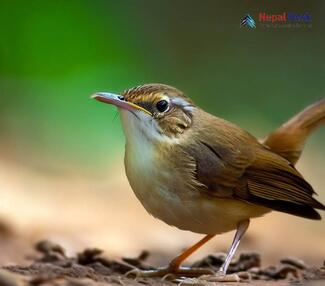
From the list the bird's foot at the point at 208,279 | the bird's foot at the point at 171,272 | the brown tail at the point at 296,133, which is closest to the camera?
the bird's foot at the point at 208,279

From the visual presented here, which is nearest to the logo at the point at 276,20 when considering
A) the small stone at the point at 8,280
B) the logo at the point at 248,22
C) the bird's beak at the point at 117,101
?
the logo at the point at 248,22

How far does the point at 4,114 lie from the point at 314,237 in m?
5.35

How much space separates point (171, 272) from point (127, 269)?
0.40m

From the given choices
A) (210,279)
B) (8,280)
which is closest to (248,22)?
(210,279)

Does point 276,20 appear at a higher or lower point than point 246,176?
higher

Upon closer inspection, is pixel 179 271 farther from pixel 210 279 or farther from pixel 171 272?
pixel 210 279

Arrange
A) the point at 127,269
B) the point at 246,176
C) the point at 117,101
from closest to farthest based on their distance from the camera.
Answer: the point at 117,101 → the point at 246,176 → the point at 127,269

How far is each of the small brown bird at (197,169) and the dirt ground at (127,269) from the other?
Result: 42cm

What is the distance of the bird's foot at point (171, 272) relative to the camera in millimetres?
4961

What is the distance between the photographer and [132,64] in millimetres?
8383

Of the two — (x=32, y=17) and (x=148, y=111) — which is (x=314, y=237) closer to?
(x=148, y=111)

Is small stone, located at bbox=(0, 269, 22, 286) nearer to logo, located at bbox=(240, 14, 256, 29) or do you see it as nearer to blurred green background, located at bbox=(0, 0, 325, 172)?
logo, located at bbox=(240, 14, 256, 29)

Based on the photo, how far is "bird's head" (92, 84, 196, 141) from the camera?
443 cm

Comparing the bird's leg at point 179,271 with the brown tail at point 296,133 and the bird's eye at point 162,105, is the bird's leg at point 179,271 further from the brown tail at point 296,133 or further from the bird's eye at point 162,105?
the bird's eye at point 162,105
